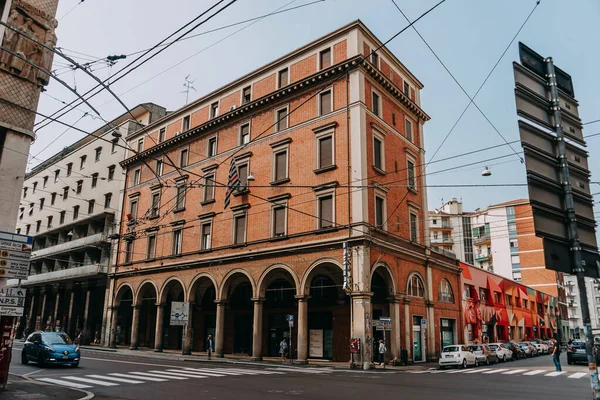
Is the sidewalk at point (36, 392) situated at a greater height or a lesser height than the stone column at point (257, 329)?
lesser

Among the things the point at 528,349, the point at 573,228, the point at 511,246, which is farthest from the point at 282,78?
the point at 511,246

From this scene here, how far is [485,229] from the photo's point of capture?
84.4 metres

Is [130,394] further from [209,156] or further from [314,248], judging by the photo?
[209,156]

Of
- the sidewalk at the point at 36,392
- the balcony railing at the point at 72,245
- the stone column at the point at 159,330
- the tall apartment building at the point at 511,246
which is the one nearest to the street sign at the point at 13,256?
the sidewalk at the point at 36,392

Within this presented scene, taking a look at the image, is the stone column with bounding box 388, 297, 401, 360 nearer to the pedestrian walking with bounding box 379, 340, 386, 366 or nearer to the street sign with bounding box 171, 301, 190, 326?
the pedestrian walking with bounding box 379, 340, 386, 366

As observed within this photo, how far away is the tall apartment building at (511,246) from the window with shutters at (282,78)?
150ft

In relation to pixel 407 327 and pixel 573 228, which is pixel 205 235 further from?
pixel 573 228

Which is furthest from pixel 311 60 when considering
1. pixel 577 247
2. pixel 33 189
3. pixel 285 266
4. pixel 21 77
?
pixel 33 189

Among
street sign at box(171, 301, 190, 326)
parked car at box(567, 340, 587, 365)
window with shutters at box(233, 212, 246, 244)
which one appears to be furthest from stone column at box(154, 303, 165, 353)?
parked car at box(567, 340, 587, 365)

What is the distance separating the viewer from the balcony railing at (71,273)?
43.6m

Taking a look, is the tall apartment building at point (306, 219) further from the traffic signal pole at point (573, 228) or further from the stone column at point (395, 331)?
the traffic signal pole at point (573, 228)

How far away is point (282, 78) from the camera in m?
33.3

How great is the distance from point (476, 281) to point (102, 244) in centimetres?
3563

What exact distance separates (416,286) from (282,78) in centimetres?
1749
